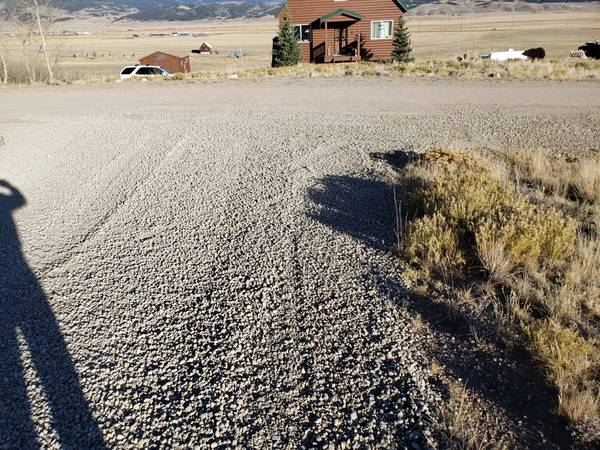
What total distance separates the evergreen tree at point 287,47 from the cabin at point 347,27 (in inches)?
105

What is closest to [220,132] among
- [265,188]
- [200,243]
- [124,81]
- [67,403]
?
[265,188]

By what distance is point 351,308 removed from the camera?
4402 millimetres

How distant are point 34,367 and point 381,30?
114ft

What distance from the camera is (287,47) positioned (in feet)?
99.6

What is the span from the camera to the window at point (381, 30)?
3322 centimetres

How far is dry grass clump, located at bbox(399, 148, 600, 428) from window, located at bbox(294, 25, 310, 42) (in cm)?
2934

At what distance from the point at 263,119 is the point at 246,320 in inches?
393

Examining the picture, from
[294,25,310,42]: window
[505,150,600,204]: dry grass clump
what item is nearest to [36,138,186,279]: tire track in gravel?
[505,150,600,204]: dry grass clump

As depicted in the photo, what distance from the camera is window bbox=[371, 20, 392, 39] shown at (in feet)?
109

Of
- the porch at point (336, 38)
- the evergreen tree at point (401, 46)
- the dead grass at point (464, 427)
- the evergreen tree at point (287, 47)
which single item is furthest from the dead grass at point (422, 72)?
the dead grass at point (464, 427)

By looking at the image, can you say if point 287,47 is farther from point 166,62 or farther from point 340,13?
point 166,62

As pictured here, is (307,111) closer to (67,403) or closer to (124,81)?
(67,403)

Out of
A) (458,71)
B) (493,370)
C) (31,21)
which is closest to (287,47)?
(458,71)

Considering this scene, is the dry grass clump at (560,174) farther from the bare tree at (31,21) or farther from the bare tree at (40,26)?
the bare tree at (31,21)
